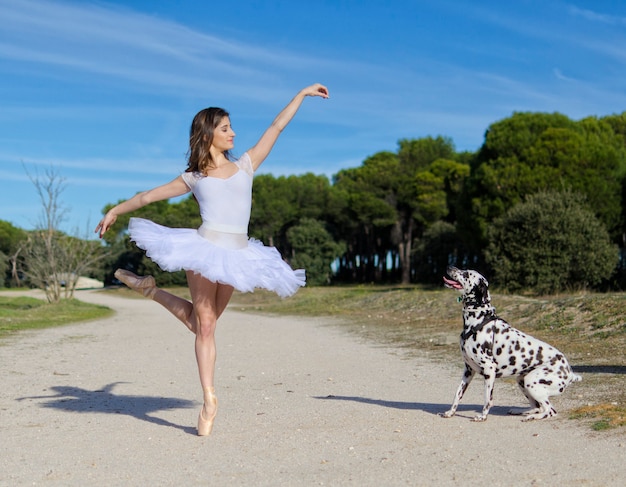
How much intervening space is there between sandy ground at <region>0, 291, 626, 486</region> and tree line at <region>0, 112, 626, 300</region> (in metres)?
16.9

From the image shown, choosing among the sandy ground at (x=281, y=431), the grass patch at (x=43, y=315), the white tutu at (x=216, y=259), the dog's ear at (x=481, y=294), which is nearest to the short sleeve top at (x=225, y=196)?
the white tutu at (x=216, y=259)

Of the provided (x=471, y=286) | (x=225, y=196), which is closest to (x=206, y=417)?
(x=225, y=196)

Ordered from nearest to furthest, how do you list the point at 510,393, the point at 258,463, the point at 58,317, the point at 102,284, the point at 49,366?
the point at 258,463 < the point at 510,393 < the point at 49,366 < the point at 58,317 < the point at 102,284

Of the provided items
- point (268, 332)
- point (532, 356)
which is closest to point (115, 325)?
point (268, 332)

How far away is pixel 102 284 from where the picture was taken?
100875 millimetres

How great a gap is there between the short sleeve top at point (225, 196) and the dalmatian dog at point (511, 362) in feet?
7.17

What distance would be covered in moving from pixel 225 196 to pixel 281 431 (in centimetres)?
223

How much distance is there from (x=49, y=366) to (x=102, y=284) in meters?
91.5

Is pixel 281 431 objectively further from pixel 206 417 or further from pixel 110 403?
pixel 110 403

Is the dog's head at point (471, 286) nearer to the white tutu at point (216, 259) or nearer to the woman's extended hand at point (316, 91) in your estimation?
the white tutu at point (216, 259)

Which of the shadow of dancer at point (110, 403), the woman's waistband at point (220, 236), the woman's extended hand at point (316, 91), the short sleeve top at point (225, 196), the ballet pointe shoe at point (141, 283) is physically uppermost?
the woman's extended hand at point (316, 91)

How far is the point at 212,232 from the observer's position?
682 cm

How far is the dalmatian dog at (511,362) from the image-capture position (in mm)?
7227

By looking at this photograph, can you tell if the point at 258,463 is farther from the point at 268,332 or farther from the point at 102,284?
the point at 102,284
